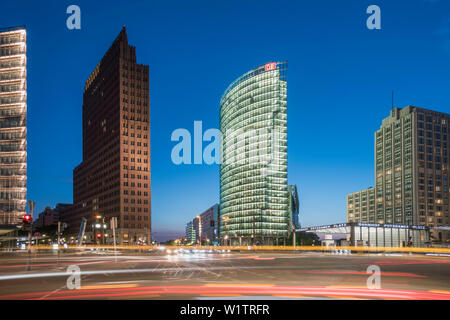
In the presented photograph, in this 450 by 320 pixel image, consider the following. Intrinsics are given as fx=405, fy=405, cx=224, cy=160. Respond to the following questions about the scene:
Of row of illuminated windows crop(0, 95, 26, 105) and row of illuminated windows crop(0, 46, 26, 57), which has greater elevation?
row of illuminated windows crop(0, 46, 26, 57)

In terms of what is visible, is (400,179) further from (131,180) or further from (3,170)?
(3,170)

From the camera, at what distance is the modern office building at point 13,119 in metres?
112

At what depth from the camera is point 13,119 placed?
114062 mm

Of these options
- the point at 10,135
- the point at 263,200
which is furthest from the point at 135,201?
the point at 10,135

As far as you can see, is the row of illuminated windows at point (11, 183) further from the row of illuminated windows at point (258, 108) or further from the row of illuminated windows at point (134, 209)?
the row of illuminated windows at point (258, 108)

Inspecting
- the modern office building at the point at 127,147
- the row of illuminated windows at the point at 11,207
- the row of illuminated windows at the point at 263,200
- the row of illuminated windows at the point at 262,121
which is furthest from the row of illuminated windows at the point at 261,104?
the row of illuminated windows at the point at 11,207

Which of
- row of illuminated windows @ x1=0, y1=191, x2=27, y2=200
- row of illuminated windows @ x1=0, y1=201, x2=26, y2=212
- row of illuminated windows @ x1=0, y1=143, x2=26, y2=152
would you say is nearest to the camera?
row of illuminated windows @ x1=0, y1=201, x2=26, y2=212

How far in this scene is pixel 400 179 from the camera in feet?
648

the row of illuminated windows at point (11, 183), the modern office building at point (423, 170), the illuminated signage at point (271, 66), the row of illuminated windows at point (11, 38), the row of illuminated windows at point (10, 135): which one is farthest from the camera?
the modern office building at point (423, 170)

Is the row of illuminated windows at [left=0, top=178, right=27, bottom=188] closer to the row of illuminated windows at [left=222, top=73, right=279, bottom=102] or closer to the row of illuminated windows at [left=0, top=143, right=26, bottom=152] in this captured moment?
the row of illuminated windows at [left=0, top=143, right=26, bottom=152]

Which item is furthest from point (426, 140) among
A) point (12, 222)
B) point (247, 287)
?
point (247, 287)

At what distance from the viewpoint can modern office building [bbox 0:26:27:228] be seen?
112 m

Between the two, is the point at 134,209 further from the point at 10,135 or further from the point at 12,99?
the point at 12,99

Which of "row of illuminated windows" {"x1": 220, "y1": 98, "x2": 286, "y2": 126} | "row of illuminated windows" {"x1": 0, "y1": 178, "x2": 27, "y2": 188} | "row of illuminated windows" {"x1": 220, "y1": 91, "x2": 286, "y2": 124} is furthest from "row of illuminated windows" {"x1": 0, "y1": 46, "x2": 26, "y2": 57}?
"row of illuminated windows" {"x1": 220, "y1": 91, "x2": 286, "y2": 124}
